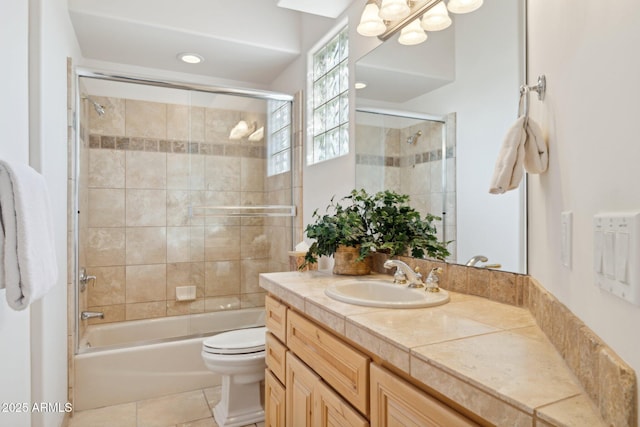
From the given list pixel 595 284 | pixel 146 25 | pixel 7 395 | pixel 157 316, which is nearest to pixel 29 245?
pixel 7 395

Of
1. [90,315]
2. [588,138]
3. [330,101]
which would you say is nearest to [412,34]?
[330,101]

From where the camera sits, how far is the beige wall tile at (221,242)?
296 cm

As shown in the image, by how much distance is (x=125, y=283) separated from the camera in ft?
9.67

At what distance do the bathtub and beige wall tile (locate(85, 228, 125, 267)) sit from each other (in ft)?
1.54

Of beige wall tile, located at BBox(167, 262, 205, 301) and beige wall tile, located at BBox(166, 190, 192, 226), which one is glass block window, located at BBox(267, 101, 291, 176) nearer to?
beige wall tile, located at BBox(166, 190, 192, 226)

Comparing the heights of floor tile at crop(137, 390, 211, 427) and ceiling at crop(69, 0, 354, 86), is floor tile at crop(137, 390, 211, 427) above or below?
below

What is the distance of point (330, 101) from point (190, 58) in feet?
4.12

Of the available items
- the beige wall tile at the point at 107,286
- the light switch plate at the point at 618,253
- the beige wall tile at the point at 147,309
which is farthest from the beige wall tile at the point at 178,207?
the light switch plate at the point at 618,253

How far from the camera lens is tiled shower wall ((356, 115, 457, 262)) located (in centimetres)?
157

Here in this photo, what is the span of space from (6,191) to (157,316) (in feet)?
7.35

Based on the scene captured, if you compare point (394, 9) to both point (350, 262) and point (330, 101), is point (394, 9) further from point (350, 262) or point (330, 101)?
point (350, 262)

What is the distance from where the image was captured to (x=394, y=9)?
1.76 m

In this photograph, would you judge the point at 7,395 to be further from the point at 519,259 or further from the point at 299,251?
the point at 519,259

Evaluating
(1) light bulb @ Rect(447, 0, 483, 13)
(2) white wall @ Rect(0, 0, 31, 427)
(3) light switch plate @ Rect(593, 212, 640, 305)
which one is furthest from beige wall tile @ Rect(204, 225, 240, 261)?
(3) light switch plate @ Rect(593, 212, 640, 305)
